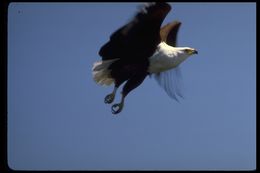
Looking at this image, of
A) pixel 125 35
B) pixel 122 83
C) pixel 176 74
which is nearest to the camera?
pixel 125 35

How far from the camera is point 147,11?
6.14 m

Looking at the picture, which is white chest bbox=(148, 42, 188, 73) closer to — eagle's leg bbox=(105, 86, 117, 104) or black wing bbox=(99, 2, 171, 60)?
black wing bbox=(99, 2, 171, 60)

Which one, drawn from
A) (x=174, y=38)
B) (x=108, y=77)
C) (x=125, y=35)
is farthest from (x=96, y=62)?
(x=174, y=38)

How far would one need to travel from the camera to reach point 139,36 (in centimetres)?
625

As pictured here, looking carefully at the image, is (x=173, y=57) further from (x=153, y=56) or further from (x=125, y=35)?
(x=125, y=35)

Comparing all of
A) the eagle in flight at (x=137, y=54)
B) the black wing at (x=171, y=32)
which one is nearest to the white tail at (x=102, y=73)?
the eagle in flight at (x=137, y=54)

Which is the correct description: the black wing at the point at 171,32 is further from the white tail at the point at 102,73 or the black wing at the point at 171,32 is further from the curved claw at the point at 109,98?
the curved claw at the point at 109,98

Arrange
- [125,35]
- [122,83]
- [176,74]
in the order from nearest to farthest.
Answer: [125,35]
[122,83]
[176,74]

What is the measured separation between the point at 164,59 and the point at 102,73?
24.6 inches

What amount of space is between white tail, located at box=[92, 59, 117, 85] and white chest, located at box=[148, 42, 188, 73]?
410mm

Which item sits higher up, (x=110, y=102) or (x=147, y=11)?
(x=147, y=11)

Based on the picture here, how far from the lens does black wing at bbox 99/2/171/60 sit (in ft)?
20.0

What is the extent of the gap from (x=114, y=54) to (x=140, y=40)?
27 cm

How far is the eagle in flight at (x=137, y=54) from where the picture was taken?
6145mm
